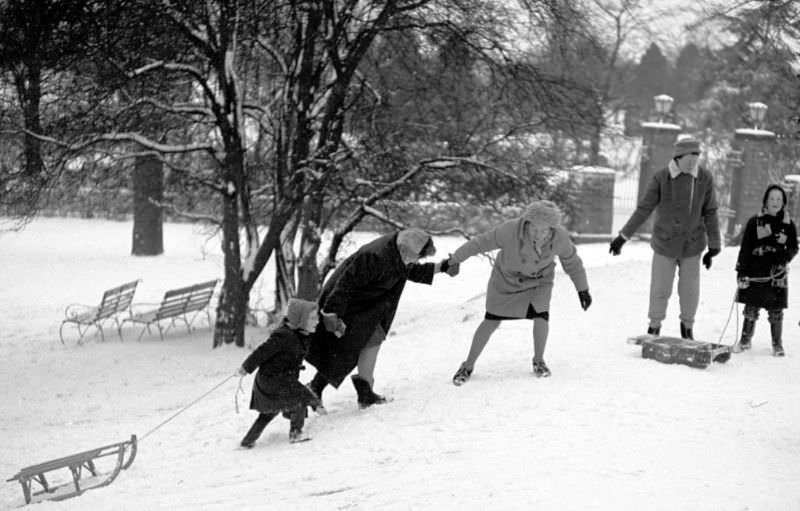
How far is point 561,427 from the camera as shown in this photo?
6.39 meters

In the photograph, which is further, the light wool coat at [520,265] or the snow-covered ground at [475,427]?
the light wool coat at [520,265]

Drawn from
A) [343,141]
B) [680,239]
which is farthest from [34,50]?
[680,239]

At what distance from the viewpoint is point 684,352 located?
8.05 meters

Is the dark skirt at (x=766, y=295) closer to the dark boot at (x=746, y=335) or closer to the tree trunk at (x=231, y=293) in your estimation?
the dark boot at (x=746, y=335)

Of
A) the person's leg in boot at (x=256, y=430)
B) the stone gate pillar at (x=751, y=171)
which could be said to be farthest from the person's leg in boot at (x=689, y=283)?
the stone gate pillar at (x=751, y=171)

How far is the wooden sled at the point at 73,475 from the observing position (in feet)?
21.9

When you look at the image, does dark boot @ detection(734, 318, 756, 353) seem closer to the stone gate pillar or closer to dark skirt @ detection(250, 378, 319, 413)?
dark skirt @ detection(250, 378, 319, 413)

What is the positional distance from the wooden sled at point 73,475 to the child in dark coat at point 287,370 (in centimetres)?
116

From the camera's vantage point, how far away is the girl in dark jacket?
27.7 feet

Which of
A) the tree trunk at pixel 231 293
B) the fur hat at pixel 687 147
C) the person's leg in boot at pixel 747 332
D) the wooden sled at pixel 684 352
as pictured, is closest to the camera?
the wooden sled at pixel 684 352

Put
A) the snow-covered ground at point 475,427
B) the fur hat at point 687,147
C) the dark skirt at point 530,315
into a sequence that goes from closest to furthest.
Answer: the snow-covered ground at point 475,427, the dark skirt at point 530,315, the fur hat at point 687,147

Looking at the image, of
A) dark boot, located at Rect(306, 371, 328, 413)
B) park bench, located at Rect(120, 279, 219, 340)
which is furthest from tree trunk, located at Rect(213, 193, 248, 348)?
dark boot, located at Rect(306, 371, 328, 413)

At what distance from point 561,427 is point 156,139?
37.6 feet

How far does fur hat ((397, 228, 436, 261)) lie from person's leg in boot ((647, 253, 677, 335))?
2.52 metres
